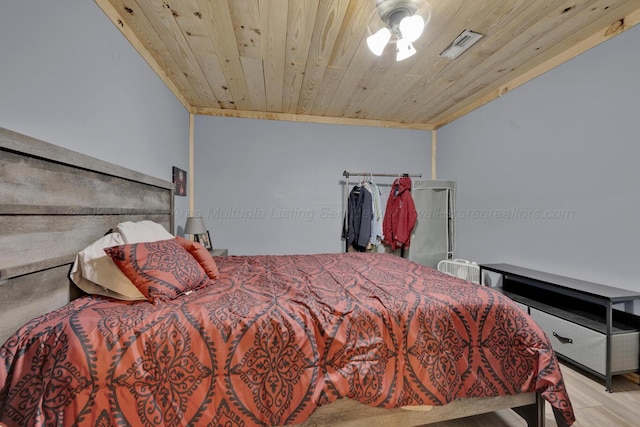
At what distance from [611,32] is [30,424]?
3617 millimetres

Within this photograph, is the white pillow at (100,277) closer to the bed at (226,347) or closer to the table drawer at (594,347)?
the bed at (226,347)

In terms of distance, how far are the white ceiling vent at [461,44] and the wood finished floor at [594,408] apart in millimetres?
2370

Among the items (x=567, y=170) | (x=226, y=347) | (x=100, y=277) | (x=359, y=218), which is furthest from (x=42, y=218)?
(x=567, y=170)

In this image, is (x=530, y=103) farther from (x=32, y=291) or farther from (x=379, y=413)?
(x=32, y=291)

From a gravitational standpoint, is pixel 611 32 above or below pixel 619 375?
above

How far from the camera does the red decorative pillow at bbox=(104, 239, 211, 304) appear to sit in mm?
1177

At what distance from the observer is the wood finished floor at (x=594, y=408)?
4.38 feet

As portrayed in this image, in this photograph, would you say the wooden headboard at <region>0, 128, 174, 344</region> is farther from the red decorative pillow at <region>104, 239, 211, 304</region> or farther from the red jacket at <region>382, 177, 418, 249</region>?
the red jacket at <region>382, 177, 418, 249</region>

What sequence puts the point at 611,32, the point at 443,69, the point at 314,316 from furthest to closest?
the point at 443,69, the point at 611,32, the point at 314,316

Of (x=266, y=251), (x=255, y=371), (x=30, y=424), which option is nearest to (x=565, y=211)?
(x=255, y=371)

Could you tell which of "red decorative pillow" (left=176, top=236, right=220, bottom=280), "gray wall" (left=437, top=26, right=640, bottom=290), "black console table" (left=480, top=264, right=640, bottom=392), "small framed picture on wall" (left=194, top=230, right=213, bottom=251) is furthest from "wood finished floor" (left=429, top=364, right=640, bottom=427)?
"small framed picture on wall" (left=194, top=230, right=213, bottom=251)

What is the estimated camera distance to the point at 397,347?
111cm

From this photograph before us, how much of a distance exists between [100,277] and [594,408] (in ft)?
8.63

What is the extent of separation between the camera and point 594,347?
162cm
